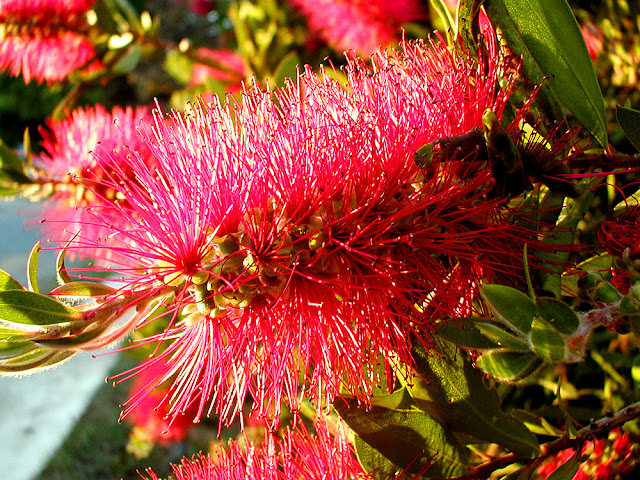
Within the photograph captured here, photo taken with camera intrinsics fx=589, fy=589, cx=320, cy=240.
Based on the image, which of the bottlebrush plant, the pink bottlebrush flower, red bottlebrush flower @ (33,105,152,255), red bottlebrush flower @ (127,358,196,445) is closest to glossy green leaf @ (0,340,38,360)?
the bottlebrush plant

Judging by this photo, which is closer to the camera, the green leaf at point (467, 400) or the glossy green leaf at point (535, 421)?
the green leaf at point (467, 400)

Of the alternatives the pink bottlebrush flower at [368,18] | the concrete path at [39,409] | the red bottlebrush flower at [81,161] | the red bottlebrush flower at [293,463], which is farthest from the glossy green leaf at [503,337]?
the concrete path at [39,409]

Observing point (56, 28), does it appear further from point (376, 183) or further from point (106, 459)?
point (106, 459)

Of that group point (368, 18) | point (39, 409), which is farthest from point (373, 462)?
point (39, 409)

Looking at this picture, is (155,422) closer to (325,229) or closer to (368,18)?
(368,18)

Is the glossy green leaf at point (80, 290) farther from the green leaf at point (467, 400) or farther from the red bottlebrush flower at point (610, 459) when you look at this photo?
the red bottlebrush flower at point (610, 459)

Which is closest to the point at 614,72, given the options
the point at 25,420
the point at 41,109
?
the point at 25,420

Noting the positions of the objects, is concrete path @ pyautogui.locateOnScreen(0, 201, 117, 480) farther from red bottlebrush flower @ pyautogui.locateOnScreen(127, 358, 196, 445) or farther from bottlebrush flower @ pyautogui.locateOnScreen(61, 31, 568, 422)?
bottlebrush flower @ pyautogui.locateOnScreen(61, 31, 568, 422)
